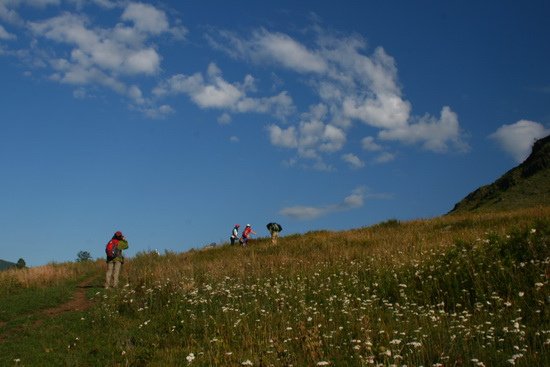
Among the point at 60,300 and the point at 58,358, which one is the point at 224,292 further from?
the point at 60,300

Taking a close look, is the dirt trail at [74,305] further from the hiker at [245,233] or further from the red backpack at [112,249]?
the hiker at [245,233]

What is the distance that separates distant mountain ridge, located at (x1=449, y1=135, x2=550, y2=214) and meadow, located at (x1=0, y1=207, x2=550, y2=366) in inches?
852

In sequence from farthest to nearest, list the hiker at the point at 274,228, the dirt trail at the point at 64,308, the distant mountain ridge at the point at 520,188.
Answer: the distant mountain ridge at the point at 520,188, the hiker at the point at 274,228, the dirt trail at the point at 64,308

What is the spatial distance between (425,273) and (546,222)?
165 inches

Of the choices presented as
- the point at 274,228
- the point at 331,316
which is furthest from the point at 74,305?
the point at 274,228

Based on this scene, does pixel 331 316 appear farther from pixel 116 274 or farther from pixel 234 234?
pixel 234 234

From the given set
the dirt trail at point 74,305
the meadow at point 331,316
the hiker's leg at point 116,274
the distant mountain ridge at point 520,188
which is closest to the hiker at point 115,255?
the hiker's leg at point 116,274

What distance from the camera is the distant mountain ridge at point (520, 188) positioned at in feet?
115

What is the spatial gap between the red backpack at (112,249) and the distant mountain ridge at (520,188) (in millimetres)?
25281

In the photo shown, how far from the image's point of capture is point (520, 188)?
38344 mm

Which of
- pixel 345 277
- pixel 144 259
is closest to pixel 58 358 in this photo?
pixel 345 277

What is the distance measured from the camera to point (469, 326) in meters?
8.46

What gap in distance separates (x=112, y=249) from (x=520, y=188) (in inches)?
1210

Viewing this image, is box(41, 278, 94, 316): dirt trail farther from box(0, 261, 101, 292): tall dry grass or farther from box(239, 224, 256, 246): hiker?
box(239, 224, 256, 246): hiker
